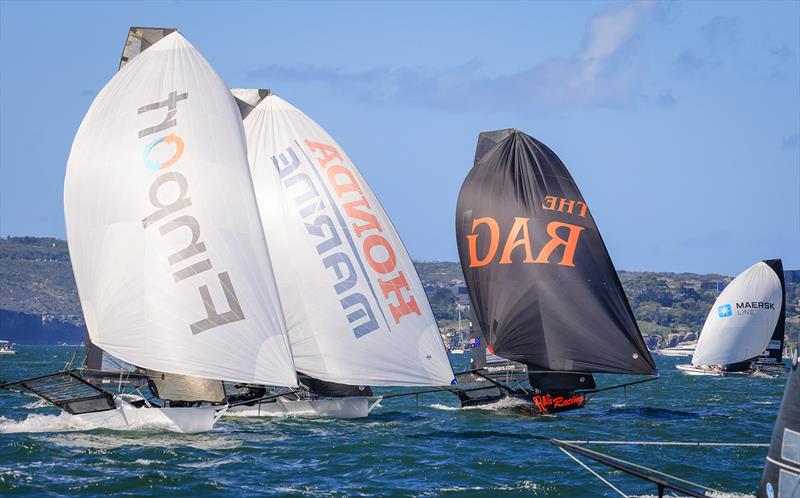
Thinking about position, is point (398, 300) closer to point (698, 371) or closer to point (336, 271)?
point (336, 271)

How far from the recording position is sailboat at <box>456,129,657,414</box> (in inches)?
1129

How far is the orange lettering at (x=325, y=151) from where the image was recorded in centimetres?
2811

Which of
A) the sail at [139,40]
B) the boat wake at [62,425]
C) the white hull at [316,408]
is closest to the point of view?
the boat wake at [62,425]

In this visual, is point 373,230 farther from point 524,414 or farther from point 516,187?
point 524,414

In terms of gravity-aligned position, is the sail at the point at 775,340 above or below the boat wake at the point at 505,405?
above

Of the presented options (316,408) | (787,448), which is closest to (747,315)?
(316,408)

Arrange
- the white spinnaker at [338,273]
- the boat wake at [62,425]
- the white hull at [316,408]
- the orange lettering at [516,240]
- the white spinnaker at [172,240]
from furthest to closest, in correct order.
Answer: the orange lettering at [516,240], the white hull at [316,408], the white spinnaker at [338,273], the boat wake at [62,425], the white spinnaker at [172,240]

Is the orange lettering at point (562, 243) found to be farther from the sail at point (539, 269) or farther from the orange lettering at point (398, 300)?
the orange lettering at point (398, 300)

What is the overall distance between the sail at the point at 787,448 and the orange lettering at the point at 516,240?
1643cm

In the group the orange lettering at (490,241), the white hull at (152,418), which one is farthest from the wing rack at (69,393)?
the orange lettering at (490,241)

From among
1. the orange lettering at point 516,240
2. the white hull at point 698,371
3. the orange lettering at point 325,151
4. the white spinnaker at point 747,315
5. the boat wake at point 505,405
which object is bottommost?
the white hull at point 698,371

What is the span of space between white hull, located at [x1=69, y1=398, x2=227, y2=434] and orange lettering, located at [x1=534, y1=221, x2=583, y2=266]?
934 cm

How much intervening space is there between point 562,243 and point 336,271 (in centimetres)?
565

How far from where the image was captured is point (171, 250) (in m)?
22.3
